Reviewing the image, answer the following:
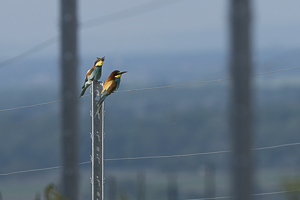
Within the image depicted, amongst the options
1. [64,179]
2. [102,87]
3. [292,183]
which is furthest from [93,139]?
[292,183]

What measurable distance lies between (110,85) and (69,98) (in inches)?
113

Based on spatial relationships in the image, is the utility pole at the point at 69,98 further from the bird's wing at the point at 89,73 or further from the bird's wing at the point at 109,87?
the bird's wing at the point at 89,73

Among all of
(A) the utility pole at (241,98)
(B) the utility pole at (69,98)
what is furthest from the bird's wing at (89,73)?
(A) the utility pole at (241,98)

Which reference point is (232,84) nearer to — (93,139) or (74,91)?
(74,91)

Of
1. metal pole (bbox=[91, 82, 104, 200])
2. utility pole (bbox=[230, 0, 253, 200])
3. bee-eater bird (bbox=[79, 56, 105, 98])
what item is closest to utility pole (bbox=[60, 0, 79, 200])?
utility pole (bbox=[230, 0, 253, 200])

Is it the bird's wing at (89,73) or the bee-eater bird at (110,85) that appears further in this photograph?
the bird's wing at (89,73)

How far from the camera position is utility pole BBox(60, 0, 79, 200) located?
5000 mm

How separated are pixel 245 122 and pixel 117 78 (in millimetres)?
4089

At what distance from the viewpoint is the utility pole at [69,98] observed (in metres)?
5.00

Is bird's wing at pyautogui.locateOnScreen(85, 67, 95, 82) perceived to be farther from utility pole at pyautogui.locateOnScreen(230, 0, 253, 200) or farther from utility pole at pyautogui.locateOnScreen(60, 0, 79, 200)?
utility pole at pyautogui.locateOnScreen(230, 0, 253, 200)

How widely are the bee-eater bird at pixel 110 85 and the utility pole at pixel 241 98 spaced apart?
154 inches

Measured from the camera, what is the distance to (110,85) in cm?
786

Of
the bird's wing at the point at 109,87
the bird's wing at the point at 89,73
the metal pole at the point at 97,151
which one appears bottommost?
the metal pole at the point at 97,151

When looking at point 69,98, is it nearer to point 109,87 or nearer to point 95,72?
point 109,87
